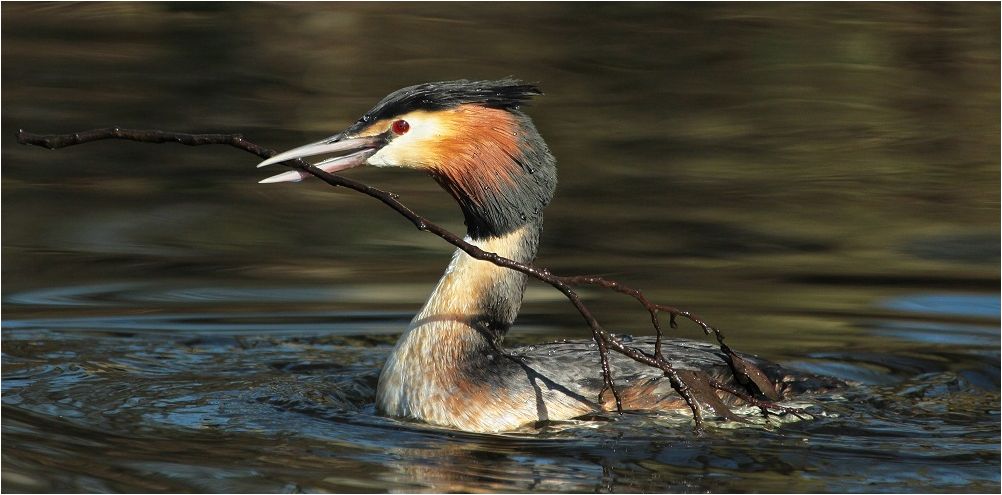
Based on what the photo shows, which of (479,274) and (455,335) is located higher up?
(479,274)

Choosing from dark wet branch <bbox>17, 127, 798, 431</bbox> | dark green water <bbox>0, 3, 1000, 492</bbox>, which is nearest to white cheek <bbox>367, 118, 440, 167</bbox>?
dark wet branch <bbox>17, 127, 798, 431</bbox>

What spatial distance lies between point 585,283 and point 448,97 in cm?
125

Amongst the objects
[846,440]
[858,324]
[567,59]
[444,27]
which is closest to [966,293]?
[858,324]

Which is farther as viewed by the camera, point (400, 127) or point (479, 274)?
point (479, 274)

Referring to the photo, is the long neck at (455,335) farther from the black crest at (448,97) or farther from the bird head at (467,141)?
the black crest at (448,97)

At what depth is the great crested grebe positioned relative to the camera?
23.0 ft

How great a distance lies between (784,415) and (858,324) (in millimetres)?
2254

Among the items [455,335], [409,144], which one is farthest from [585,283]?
[409,144]

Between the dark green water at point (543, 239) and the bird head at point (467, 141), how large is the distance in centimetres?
111

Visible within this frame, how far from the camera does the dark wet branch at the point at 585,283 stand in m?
5.75

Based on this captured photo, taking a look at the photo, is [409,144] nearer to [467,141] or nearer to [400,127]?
[400,127]

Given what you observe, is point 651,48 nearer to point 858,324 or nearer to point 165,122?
point 165,122

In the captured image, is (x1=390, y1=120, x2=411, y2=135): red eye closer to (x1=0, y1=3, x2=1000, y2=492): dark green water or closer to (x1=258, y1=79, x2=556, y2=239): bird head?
(x1=258, y1=79, x2=556, y2=239): bird head

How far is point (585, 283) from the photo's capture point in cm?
632
